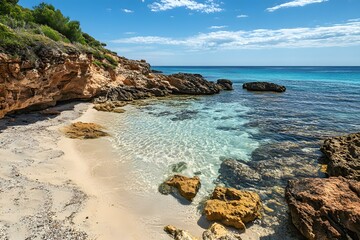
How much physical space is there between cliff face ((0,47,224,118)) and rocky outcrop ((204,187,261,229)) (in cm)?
1241

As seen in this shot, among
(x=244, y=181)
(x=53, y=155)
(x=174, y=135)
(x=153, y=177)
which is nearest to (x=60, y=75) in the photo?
(x=53, y=155)

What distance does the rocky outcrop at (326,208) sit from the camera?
6137mm

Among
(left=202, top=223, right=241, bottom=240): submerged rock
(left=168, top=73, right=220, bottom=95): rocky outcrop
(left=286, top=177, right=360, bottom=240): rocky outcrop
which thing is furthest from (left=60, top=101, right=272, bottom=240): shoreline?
(left=168, top=73, right=220, bottom=95): rocky outcrop

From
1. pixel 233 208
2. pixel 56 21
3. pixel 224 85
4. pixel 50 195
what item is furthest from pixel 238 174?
pixel 224 85

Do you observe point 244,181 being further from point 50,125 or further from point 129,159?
point 50,125

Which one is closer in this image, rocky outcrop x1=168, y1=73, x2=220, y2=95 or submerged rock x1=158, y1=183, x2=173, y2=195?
submerged rock x1=158, y1=183, x2=173, y2=195

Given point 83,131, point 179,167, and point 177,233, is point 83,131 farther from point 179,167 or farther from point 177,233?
point 177,233

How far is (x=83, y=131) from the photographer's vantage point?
1515cm

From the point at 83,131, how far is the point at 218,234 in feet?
37.6

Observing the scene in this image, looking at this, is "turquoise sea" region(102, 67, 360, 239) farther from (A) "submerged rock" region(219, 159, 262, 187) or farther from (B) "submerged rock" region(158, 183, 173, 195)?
(B) "submerged rock" region(158, 183, 173, 195)

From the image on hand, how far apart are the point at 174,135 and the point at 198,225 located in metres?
8.60

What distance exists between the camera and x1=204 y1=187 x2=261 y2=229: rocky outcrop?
7418 millimetres

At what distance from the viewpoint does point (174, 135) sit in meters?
15.7

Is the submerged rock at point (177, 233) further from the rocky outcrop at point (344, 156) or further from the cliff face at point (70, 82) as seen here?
the cliff face at point (70, 82)
